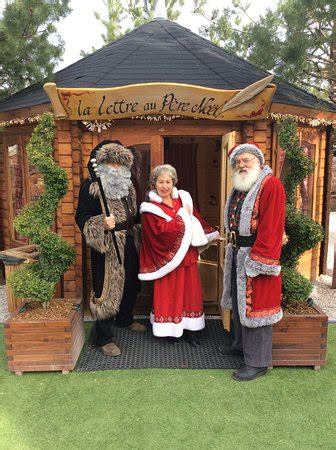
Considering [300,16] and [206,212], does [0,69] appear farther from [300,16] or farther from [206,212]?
[206,212]

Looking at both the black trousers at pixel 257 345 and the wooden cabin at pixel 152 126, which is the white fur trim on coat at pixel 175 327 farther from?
the wooden cabin at pixel 152 126

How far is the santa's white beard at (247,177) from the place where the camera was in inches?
125

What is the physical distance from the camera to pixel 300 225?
3451 millimetres

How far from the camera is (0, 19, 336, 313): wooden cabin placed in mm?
4344

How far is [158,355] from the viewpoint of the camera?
369 centimetres

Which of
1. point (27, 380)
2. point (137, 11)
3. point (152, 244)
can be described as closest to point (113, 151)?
point (152, 244)

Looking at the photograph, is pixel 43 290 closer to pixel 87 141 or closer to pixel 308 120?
pixel 87 141

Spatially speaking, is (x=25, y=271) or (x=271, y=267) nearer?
(x=271, y=267)

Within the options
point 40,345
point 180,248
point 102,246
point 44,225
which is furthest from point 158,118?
point 40,345

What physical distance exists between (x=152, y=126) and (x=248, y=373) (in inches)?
102

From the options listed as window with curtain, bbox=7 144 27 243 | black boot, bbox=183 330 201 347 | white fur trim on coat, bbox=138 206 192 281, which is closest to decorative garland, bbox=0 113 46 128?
window with curtain, bbox=7 144 27 243

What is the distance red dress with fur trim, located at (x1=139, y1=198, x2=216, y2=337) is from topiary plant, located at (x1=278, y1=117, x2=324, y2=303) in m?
0.82

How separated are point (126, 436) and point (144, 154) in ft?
9.34

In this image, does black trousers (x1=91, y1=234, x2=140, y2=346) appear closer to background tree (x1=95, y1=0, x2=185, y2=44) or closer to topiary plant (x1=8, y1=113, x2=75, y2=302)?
topiary plant (x1=8, y1=113, x2=75, y2=302)
